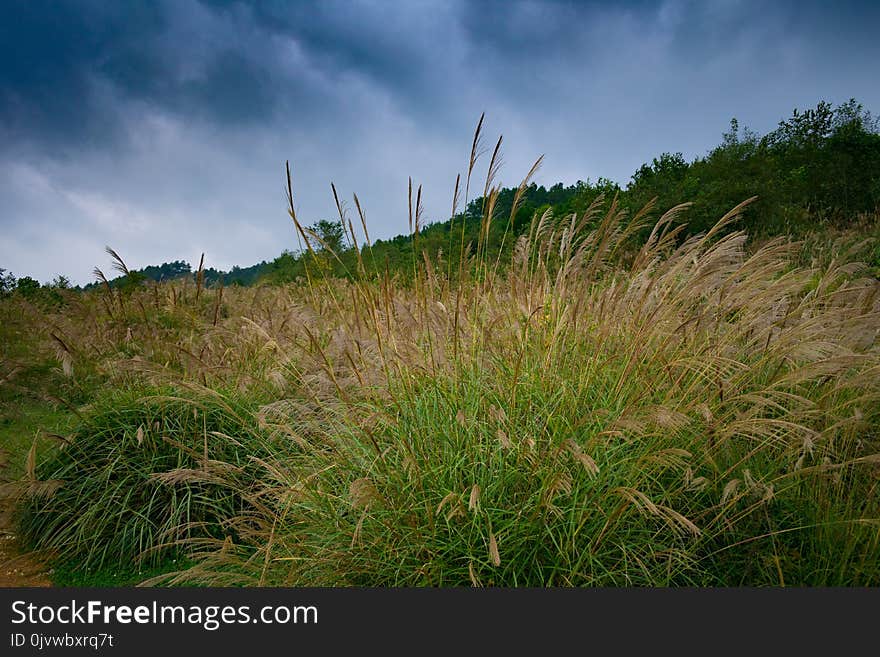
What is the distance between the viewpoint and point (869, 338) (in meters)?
2.83

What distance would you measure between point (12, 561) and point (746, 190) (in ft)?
54.3

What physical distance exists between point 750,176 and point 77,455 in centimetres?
1907

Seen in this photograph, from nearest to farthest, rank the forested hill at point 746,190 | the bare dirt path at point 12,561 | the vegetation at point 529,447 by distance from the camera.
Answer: the vegetation at point 529,447, the bare dirt path at point 12,561, the forested hill at point 746,190

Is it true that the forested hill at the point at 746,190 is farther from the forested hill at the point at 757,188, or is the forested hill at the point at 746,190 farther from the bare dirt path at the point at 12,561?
the bare dirt path at the point at 12,561

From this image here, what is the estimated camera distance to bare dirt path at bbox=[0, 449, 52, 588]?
3285mm

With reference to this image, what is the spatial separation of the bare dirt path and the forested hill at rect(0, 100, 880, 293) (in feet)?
16.7

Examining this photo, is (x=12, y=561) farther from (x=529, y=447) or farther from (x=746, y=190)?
(x=746, y=190)

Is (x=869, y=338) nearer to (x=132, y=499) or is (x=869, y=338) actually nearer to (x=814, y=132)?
(x=132, y=499)

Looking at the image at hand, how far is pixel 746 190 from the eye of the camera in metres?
14.8

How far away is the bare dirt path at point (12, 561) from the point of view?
329 centimetres

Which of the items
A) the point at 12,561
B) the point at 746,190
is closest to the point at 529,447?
the point at 12,561

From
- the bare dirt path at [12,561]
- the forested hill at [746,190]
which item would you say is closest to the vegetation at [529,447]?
the bare dirt path at [12,561]

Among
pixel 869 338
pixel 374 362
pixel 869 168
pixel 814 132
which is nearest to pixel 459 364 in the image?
pixel 374 362

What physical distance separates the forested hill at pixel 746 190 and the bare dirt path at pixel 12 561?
5098 mm
